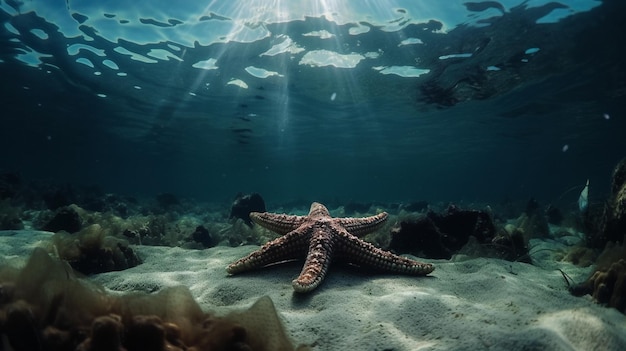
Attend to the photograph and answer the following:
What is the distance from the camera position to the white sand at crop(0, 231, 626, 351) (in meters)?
2.81

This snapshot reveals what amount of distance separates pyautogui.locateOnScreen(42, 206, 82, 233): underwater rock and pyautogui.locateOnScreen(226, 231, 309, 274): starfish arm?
5.87m

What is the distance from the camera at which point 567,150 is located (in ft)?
164

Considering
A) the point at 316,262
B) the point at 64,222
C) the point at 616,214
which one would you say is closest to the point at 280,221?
the point at 316,262

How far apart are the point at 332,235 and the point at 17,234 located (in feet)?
22.5

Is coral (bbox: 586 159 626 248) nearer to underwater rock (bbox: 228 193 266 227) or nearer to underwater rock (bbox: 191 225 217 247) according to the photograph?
underwater rock (bbox: 191 225 217 247)

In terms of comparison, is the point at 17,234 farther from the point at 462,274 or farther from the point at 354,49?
the point at 354,49

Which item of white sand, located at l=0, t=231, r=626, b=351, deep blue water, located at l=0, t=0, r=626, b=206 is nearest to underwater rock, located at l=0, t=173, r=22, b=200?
deep blue water, located at l=0, t=0, r=626, b=206

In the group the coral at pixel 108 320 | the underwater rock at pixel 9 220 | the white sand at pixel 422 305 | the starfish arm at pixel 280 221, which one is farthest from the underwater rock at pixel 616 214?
the underwater rock at pixel 9 220

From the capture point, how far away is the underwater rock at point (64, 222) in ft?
26.5

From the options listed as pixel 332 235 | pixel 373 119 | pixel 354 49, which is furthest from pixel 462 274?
pixel 373 119

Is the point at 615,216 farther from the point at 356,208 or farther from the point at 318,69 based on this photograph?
the point at 356,208

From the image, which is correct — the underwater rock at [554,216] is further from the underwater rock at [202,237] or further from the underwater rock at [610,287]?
the underwater rock at [202,237]

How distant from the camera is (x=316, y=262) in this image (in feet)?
13.8

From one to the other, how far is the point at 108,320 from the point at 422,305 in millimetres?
2853
